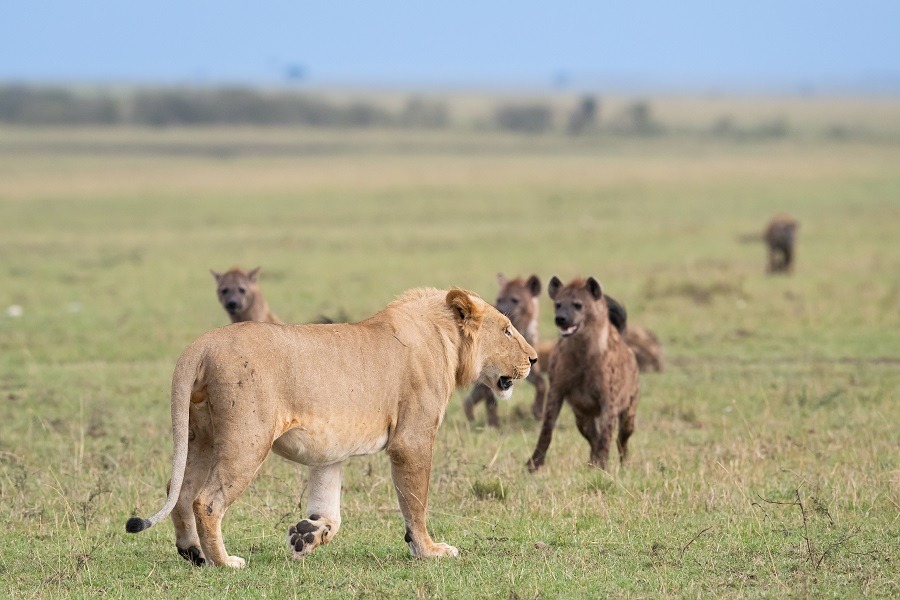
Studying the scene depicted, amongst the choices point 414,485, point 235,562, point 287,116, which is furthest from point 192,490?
point 287,116

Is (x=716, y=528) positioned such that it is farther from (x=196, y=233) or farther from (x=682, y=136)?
(x=682, y=136)

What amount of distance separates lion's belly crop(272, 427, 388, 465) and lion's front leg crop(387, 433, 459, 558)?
0.14m

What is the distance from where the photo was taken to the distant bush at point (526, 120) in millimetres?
78688

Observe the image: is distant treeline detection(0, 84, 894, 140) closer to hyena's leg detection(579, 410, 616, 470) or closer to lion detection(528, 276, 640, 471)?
lion detection(528, 276, 640, 471)

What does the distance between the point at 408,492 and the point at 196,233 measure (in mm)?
21169

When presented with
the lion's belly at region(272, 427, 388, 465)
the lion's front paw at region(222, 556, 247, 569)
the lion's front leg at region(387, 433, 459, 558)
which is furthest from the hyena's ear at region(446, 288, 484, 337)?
the lion's front paw at region(222, 556, 247, 569)

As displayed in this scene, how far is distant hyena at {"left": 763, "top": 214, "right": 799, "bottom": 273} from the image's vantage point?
18.6m

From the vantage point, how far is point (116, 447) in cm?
854

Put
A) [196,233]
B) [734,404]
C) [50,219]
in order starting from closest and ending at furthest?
[734,404] < [196,233] < [50,219]

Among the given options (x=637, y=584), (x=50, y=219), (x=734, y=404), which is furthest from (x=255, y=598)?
(x=50, y=219)

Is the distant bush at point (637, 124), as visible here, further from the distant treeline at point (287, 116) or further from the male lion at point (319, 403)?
the male lion at point (319, 403)

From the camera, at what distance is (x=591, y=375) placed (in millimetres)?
8125

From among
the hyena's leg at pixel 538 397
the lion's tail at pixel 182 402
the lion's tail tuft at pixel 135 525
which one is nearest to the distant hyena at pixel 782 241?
the hyena's leg at pixel 538 397

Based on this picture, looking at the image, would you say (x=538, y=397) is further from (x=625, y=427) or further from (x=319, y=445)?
(x=319, y=445)
